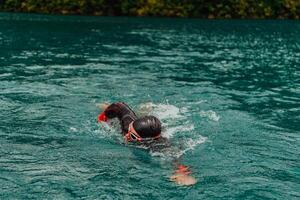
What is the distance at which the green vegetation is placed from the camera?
55844 mm

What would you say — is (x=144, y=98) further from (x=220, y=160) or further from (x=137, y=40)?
(x=137, y=40)

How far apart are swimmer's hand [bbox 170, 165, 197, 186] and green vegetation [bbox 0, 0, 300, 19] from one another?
4424 centimetres

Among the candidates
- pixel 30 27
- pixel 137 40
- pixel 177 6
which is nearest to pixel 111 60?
pixel 137 40

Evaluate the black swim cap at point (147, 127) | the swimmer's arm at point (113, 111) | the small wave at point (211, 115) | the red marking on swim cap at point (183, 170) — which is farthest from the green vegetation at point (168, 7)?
the red marking on swim cap at point (183, 170)

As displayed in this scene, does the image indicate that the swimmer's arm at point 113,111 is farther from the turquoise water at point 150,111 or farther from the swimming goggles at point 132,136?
the swimming goggles at point 132,136

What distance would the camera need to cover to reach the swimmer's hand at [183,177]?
12.7m

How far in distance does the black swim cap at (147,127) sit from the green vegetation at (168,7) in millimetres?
42693

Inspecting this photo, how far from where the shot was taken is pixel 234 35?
142ft

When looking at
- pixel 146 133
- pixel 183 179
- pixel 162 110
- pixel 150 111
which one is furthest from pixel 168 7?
pixel 183 179

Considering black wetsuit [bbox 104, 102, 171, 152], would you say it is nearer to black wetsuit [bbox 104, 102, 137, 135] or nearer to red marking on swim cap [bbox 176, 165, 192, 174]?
black wetsuit [bbox 104, 102, 137, 135]

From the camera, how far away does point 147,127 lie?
1455 centimetres

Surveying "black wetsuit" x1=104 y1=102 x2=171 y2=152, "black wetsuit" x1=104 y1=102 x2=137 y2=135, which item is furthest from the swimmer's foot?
"black wetsuit" x1=104 y1=102 x2=137 y2=135

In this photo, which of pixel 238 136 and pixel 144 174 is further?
pixel 238 136

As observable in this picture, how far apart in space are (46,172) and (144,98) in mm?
8669
